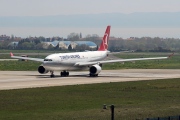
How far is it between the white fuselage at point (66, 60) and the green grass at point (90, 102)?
1472 cm

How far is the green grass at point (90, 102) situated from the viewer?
36156mm

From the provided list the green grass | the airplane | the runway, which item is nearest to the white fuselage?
the airplane

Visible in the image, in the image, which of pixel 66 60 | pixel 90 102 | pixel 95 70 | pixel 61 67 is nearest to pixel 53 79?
pixel 61 67

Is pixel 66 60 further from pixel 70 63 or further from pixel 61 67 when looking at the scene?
pixel 61 67

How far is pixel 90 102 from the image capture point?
145ft

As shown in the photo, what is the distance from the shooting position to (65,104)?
1676 inches

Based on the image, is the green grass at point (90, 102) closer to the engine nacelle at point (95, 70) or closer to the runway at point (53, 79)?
the runway at point (53, 79)

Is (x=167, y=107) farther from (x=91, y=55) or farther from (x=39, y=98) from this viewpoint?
(x=91, y=55)

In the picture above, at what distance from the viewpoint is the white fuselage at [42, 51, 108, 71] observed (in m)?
74.5

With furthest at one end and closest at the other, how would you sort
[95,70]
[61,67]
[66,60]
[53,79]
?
[95,70] → [66,60] → [61,67] → [53,79]

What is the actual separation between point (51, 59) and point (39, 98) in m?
28.1

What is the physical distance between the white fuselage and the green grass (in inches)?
580

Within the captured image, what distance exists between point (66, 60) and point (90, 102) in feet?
107

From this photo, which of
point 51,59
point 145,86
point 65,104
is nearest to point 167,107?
→ point 65,104
